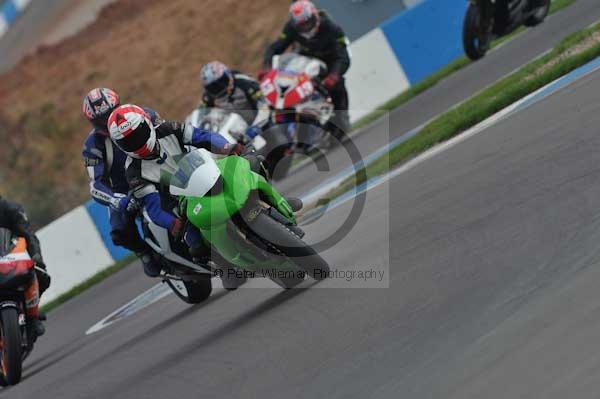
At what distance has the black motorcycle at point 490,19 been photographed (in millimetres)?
14102

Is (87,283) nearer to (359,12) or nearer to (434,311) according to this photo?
(359,12)

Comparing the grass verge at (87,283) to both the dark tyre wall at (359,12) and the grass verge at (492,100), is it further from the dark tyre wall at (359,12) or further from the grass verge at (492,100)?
the dark tyre wall at (359,12)

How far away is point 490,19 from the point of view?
47.1ft

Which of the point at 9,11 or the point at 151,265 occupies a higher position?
the point at 151,265

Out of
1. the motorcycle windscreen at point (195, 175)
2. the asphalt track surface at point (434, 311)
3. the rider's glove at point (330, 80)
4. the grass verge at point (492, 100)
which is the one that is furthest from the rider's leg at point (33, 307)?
the rider's glove at point (330, 80)

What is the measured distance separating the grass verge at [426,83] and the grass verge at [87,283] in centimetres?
430

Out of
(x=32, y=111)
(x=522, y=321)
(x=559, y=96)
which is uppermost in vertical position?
(x=522, y=321)

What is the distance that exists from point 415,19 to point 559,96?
825 centimetres

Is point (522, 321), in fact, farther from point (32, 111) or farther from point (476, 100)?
point (32, 111)

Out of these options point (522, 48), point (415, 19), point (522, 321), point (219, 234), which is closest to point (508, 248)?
point (522, 321)

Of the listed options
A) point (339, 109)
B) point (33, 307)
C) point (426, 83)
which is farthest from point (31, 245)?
point (426, 83)

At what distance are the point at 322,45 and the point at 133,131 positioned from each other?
774cm

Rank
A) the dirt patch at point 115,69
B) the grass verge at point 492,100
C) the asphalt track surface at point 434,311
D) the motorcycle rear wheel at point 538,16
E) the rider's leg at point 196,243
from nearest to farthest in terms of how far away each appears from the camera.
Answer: the asphalt track surface at point 434,311
the rider's leg at point 196,243
the grass verge at point 492,100
the motorcycle rear wheel at point 538,16
the dirt patch at point 115,69

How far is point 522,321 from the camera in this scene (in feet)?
16.4
